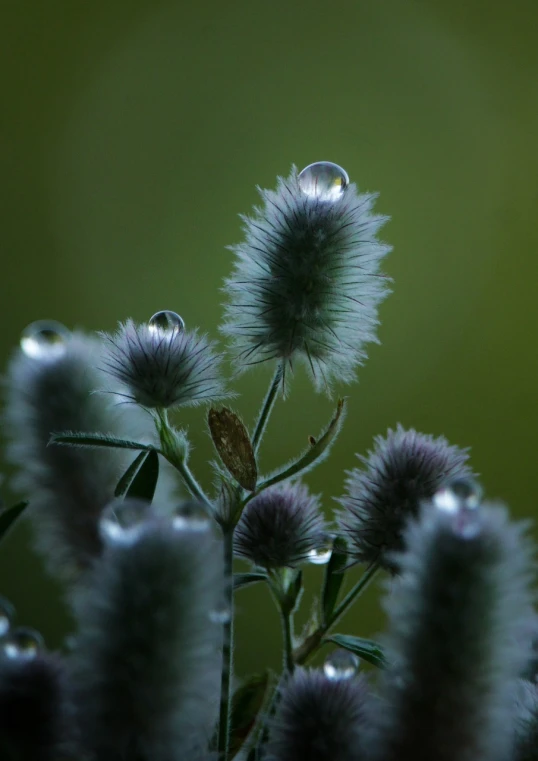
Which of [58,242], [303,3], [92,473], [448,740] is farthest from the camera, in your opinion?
[303,3]

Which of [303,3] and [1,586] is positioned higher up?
[303,3]

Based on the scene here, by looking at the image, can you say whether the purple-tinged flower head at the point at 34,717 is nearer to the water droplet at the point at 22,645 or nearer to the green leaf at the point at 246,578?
the water droplet at the point at 22,645

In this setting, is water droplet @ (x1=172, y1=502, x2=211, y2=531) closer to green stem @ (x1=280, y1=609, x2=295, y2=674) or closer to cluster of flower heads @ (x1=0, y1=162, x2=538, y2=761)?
cluster of flower heads @ (x1=0, y1=162, x2=538, y2=761)

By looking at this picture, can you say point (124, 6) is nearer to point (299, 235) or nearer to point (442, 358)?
point (442, 358)

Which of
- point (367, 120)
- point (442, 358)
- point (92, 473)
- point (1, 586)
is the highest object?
point (367, 120)

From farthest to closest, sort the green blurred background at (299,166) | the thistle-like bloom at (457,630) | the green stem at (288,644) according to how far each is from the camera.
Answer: the green blurred background at (299,166) < the green stem at (288,644) < the thistle-like bloom at (457,630)

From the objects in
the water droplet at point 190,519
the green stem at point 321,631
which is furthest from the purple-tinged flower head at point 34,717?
the green stem at point 321,631

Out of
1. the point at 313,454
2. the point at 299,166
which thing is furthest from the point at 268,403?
the point at 299,166

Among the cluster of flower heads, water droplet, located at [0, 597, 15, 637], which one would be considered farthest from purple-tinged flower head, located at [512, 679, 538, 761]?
water droplet, located at [0, 597, 15, 637]

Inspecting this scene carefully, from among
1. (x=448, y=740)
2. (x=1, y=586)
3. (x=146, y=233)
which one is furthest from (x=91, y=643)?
(x=146, y=233)
